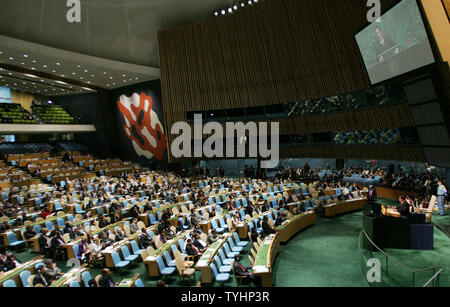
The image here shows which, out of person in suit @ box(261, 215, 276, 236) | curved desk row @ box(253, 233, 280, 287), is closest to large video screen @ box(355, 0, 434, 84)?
person in suit @ box(261, 215, 276, 236)

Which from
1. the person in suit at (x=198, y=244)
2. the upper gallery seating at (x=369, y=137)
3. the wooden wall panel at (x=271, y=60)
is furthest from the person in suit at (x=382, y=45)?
the person in suit at (x=198, y=244)

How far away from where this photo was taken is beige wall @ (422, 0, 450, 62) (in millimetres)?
7099

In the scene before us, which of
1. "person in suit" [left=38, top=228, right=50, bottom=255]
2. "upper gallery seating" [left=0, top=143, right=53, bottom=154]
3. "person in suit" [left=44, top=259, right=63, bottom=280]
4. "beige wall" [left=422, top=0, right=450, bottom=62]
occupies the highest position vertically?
"upper gallery seating" [left=0, top=143, right=53, bottom=154]

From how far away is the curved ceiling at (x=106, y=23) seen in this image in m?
15.1

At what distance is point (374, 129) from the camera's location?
47.8 feet

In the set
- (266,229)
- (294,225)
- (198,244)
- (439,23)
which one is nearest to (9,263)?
(198,244)

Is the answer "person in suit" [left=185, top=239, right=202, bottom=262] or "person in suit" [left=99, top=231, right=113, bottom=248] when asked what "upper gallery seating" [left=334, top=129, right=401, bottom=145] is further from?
"person in suit" [left=99, top=231, right=113, bottom=248]

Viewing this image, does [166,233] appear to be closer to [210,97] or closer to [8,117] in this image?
[210,97]

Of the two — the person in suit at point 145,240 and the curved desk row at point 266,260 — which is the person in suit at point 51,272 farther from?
the curved desk row at point 266,260

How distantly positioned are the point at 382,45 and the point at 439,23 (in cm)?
261

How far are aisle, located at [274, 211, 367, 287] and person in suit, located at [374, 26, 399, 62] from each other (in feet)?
20.4

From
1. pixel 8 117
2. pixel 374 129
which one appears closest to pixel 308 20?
pixel 374 129

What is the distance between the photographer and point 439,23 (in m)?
7.25

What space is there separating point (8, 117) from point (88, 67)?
6811mm
